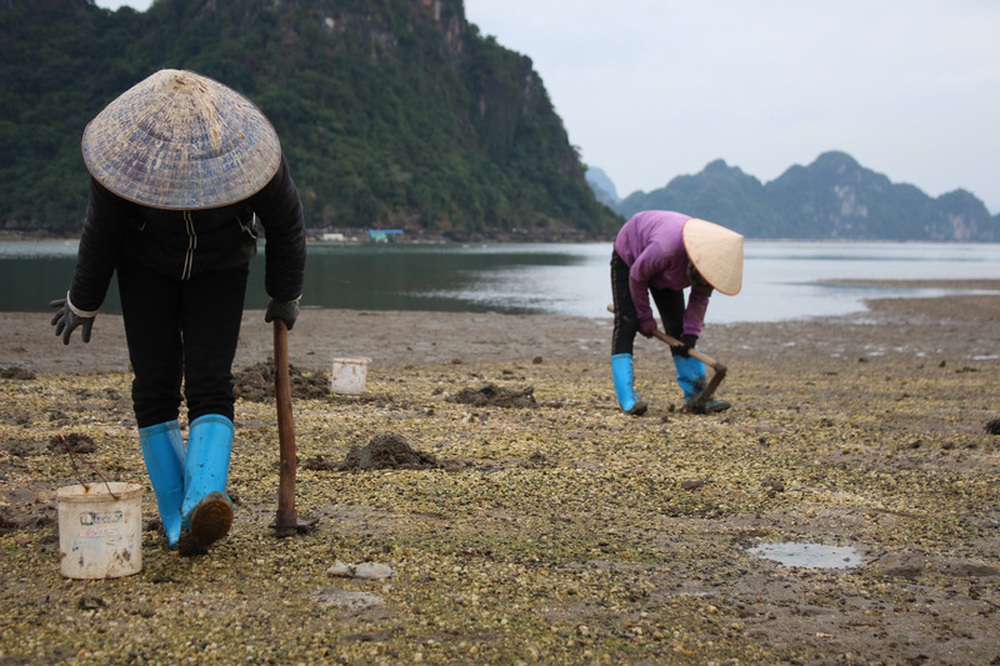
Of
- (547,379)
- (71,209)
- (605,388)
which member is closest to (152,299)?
(605,388)

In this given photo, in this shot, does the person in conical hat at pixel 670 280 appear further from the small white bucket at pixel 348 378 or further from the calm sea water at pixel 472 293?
the calm sea water at pixel 472 293

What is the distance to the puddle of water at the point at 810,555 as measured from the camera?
176 inches

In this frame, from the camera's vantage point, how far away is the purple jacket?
834 centimetres

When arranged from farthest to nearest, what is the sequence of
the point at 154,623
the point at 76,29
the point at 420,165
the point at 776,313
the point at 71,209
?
the point at 420,165 → the point at 76,29 → the point at 71,209 → the point at 776,313 → the point at 154,623

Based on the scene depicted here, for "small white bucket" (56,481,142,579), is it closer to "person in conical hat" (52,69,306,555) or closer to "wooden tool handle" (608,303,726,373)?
"person in conical hat" (52,69,306,555)

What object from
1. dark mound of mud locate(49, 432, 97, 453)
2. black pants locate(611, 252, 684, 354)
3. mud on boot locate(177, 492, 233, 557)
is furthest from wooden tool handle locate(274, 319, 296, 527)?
black pants locate(611, 252, 684, 354)

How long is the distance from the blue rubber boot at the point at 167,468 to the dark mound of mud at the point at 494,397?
15.9ft

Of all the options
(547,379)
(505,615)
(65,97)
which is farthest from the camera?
(65,97)

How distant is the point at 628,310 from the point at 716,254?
97cm

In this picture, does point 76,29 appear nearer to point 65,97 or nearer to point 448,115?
point 65,97

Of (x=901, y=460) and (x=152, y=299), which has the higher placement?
(x=152, y=299)

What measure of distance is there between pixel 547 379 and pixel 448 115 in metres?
164

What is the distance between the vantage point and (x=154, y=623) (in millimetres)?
3408

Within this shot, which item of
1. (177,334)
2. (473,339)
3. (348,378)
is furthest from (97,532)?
(473,339)
